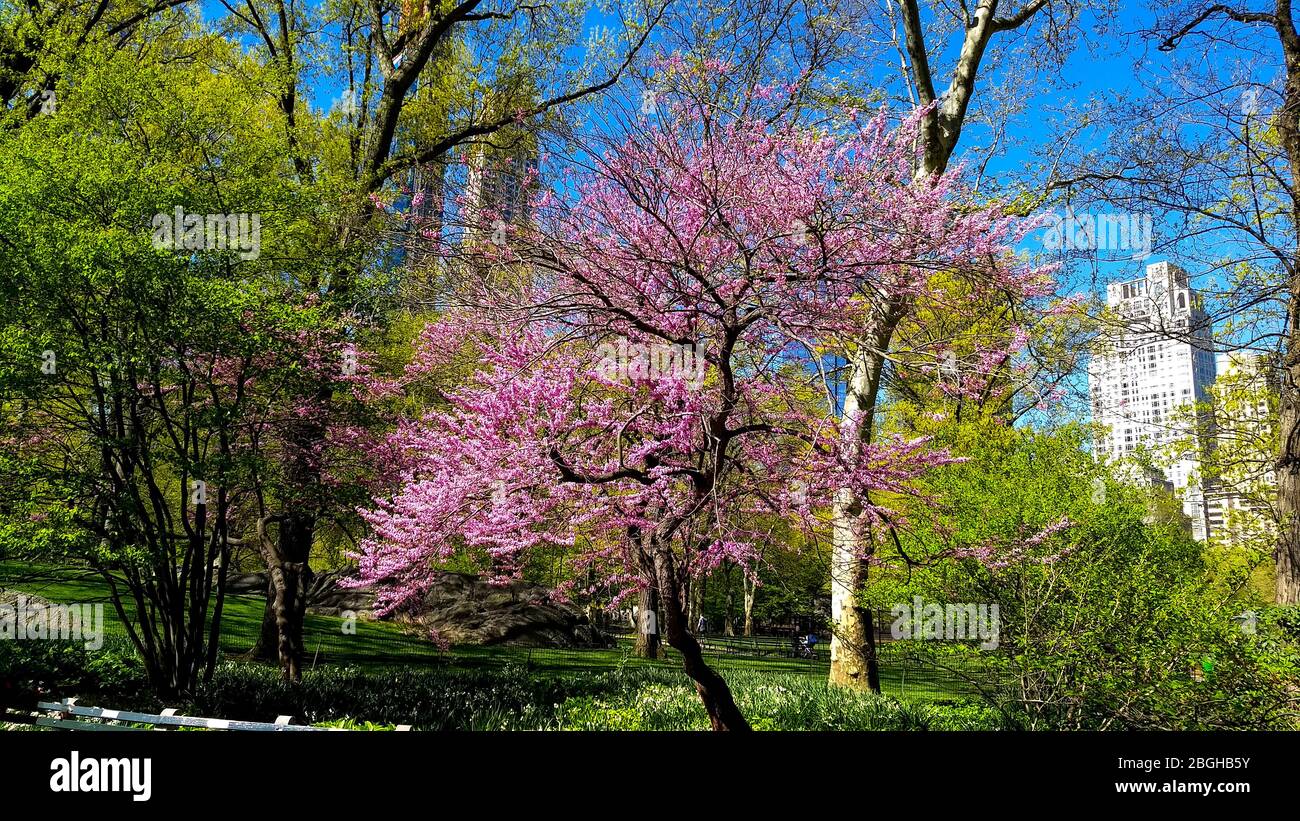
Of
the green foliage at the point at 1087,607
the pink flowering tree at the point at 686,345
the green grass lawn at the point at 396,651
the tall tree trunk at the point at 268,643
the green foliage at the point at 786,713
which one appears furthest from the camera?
the green grass lawn at the point at 396,651

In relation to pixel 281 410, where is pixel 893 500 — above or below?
below

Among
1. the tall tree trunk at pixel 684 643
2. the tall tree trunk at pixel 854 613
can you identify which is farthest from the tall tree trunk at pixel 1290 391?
the tall tree trunk at pixel 684 643

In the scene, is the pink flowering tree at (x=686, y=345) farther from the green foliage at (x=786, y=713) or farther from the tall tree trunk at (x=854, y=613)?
the tall tree trunk at (x=854, y=613)

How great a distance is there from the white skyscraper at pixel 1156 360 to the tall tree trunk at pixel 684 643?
6236 millimetres

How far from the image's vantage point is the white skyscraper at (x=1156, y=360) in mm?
9117

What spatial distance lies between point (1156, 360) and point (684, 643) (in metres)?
9.31

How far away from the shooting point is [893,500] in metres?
13.4

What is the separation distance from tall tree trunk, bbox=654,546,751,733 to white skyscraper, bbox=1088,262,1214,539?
6.24 metres

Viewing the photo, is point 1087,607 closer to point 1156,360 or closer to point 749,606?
point 1156,360

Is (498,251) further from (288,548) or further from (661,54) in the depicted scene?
(288,548)

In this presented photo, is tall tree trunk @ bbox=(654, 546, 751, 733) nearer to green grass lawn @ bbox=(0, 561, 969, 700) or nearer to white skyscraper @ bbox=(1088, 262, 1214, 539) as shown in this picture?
white skyscraper @ bbox=(1088, 262, 1214, 539)

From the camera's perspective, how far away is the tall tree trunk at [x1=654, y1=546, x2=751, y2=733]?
6090mm
